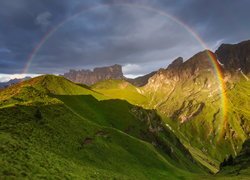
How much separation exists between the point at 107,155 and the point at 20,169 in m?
44.8

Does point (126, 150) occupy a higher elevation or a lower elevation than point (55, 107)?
lower

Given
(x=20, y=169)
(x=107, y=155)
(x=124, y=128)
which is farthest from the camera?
(x=124, y=128)

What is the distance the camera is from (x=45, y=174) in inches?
2180

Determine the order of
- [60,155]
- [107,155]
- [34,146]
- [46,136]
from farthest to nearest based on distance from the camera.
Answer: [107,155]
[46,136]
[60,155]
[34,146]

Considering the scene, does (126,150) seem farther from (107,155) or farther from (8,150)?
(8,150)

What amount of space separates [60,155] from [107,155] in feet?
76.5

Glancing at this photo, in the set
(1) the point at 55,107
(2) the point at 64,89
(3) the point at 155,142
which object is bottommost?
(3) the point at 155,142

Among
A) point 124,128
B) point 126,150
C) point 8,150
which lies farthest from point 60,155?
point 124,128

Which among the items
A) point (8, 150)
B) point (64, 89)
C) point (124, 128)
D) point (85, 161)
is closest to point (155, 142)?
point (124, 128)

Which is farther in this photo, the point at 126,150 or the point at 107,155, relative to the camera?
the point at 126,150

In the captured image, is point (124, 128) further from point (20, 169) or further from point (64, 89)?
point (20, 169)

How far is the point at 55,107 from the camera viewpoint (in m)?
104

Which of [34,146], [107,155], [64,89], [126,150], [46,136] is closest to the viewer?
[34,146]

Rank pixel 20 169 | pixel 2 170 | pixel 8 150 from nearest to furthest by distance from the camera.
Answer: pixel 2 170 → pixel 20 169 → pixel 8 150
